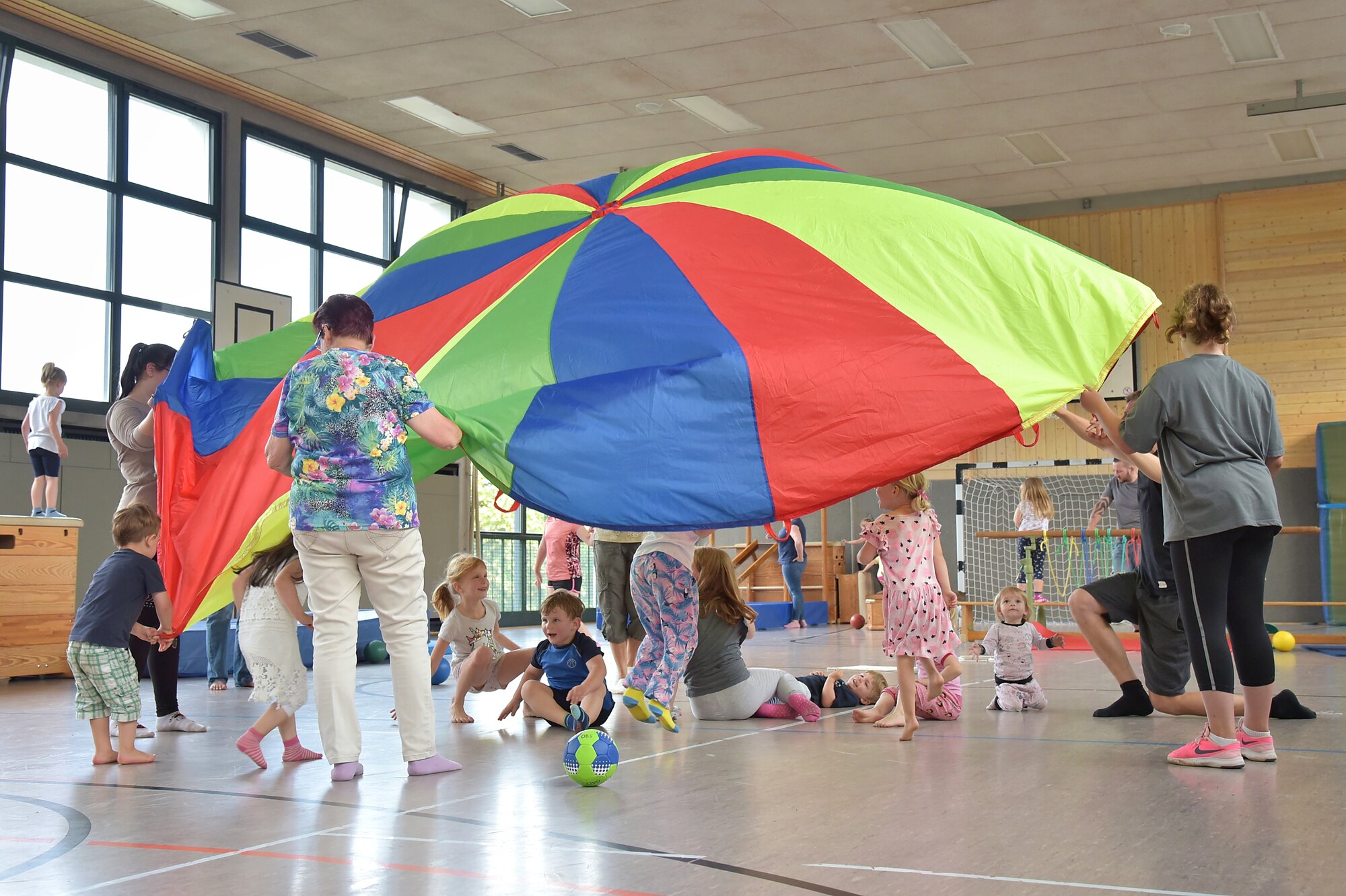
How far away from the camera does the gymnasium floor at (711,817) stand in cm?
218

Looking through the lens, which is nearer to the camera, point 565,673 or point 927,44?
point 565,673

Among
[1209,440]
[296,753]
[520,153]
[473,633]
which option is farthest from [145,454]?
[520,153]

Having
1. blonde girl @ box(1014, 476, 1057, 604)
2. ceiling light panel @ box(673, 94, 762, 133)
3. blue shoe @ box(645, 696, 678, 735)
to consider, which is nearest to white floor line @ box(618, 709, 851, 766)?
blue shoe @ box(645, 696, 678, 735)

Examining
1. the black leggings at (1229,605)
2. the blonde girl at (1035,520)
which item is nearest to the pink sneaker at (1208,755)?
the black leggings at (1229,605)

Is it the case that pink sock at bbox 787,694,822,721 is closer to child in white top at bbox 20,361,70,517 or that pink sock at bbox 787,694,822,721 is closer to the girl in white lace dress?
the girl in white lace dress

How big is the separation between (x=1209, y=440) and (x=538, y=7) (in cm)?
645

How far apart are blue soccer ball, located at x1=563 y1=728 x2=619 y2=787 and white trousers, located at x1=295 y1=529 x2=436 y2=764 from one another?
0.49m

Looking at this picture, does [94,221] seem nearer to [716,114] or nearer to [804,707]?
[716,114]

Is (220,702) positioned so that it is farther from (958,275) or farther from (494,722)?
(958,275)

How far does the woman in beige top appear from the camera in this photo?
4.63m

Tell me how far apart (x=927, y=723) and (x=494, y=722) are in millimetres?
1608

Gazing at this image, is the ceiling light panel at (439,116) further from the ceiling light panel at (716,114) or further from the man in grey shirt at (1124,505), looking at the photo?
the man in grey shirt at (1124,505)

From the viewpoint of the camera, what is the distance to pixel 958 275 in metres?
3.44

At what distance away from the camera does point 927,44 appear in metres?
9.12
